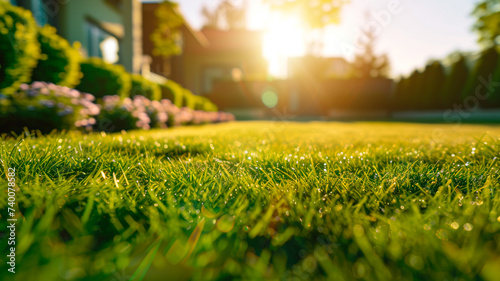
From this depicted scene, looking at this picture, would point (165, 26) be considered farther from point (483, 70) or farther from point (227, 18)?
point (227, 18)

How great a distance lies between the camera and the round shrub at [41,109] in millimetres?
3748

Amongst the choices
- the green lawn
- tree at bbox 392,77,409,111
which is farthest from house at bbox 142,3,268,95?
the green lawn

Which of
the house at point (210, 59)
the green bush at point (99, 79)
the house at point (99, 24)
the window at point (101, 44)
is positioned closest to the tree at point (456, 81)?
the house at point (210, 59)

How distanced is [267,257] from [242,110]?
18951mm

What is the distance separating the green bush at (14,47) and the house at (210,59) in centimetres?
1368

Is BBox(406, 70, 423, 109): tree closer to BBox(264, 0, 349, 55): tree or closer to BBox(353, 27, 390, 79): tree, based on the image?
BBox(264, 0, 349, 55): tree

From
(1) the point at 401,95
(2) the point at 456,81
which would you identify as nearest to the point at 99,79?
(2) the point at 456,81

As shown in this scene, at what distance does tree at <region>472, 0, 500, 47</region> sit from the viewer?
23.4 metres

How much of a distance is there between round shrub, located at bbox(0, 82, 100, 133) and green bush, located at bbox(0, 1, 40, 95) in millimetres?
145

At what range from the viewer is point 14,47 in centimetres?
382

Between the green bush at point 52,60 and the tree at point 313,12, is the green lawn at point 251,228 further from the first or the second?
the tree at point 313,12

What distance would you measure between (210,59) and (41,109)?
74.8 feet

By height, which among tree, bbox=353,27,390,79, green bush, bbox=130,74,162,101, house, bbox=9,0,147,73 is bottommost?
green bush, bbox=130,74,162,101

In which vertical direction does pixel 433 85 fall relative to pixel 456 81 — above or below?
below
